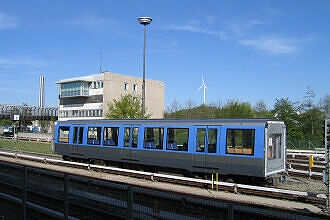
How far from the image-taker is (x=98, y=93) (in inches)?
2640

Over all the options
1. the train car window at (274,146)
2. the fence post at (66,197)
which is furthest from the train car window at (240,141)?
A: the fence post at (66,197)

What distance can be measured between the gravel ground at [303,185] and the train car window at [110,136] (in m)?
8.71

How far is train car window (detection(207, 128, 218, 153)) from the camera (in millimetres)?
14734

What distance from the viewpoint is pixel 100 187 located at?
582 cm

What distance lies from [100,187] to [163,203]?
4.58ft

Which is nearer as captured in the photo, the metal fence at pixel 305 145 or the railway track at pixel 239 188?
the railway track at pixel 239 188

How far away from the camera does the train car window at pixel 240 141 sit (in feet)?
45.3

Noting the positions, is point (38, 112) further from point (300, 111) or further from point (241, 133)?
point (241, 133)

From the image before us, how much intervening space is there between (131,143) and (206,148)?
4595mm

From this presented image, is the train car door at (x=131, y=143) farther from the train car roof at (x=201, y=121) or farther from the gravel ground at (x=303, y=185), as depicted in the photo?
the gravel ground at (x=303, y=185)

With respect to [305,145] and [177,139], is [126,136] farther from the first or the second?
[305,145]

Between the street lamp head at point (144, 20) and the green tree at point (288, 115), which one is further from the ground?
the street lamp head at point (144, 20)

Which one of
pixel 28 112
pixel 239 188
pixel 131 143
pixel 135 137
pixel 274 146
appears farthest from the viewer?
pixel 28 112

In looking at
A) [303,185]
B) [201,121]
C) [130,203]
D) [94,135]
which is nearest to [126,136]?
[94,135]
